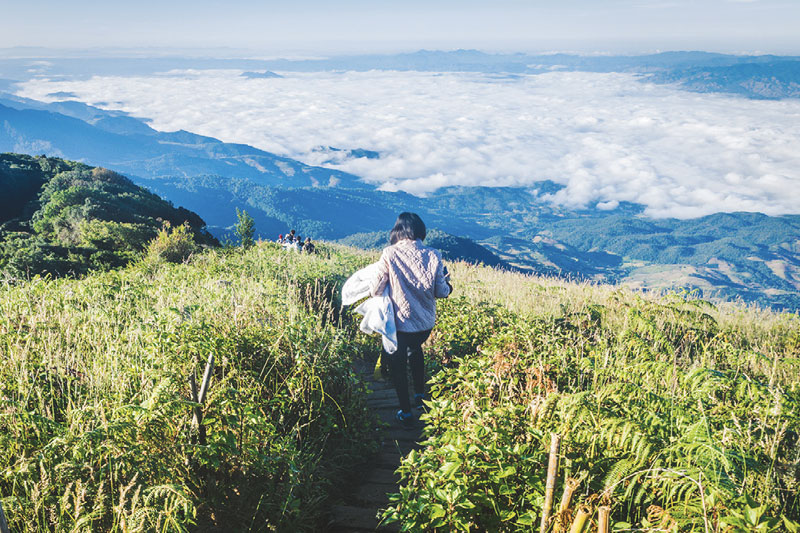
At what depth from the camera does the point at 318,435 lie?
3.92 metres

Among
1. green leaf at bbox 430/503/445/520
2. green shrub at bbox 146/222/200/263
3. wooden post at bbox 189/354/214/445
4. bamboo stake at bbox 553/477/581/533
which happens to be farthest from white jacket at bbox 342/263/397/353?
green shrub at bbox 146/222/200/263

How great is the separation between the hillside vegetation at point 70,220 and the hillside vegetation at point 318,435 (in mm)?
3776

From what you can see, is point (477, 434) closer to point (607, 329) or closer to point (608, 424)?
point (608, 424)

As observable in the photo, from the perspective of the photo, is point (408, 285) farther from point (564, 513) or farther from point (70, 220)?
point (70, 220)

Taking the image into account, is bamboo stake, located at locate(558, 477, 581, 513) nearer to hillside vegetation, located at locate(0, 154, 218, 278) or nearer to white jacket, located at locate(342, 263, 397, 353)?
white jacket, located at locate(342, 263, 397, 353)

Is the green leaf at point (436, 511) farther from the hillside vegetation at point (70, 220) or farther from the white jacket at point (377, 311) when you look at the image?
the hillside vegetation at point (70, 220)

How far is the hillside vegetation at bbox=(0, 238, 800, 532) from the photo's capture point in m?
2.11

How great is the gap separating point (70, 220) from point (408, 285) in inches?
729

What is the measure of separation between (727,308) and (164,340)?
1117 centimetres

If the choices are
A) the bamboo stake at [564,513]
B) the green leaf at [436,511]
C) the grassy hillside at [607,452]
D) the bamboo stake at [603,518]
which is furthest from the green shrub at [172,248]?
the bamboo stake at [603,518]

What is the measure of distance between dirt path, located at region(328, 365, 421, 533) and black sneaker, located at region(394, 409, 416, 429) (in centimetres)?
6

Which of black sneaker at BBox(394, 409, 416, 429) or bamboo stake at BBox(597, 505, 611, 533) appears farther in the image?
black sneaker at BBox(394, 409, 416, 429)

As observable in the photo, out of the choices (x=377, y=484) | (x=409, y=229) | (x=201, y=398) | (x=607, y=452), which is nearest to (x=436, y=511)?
(x=607, y=452)

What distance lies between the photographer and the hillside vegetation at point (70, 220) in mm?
12227
